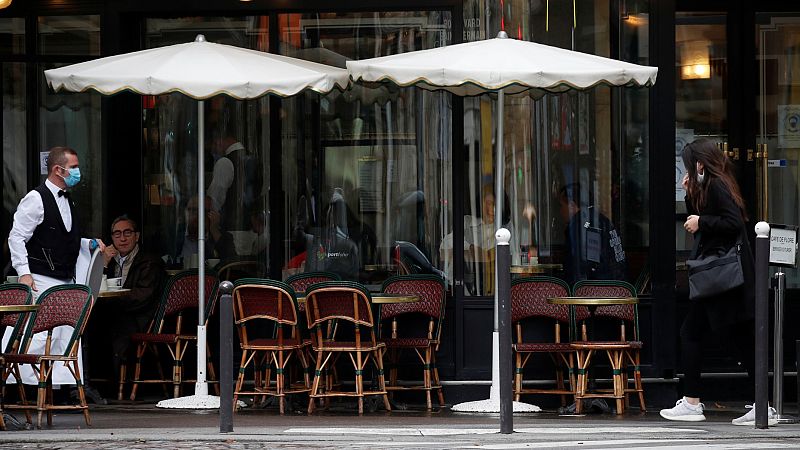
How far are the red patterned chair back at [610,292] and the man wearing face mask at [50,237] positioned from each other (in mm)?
3873

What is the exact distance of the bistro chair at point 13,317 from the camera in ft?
31.8

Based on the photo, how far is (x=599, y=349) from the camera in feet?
35.8

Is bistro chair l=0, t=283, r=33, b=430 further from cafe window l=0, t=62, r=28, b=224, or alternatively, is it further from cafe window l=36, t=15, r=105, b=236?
cafe window l=0, t=62, r=28, b=224

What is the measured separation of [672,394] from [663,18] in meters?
2.91

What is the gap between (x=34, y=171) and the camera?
12.8 metres

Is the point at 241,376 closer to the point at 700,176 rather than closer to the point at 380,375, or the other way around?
the point at 380,375

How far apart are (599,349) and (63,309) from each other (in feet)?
12.5

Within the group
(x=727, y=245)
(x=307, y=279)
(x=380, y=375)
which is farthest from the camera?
(x=307, y=279)

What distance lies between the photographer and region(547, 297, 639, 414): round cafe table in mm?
10898

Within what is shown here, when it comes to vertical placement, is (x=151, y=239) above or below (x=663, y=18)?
below

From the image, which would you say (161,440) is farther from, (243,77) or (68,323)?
(243,77)

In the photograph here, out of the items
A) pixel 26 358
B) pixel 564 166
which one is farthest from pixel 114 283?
pixel 564 166

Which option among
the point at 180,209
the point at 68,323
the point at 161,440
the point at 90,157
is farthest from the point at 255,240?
the point at 161,440

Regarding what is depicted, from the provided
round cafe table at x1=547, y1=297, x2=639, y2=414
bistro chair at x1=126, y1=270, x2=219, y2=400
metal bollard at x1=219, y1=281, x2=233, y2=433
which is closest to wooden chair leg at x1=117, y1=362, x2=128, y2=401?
bistro chair at x1=126, y1=270, x2=219, y2=400
